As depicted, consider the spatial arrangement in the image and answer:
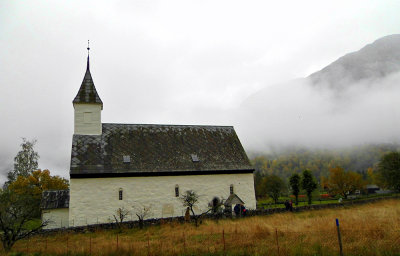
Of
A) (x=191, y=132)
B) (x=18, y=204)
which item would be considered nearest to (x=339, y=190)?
(x=191, y=132)

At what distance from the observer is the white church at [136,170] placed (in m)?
27.5

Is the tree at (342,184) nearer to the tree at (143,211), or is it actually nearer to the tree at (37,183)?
the tree at (143,211)

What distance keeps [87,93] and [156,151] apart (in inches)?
382

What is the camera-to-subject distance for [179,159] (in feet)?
105

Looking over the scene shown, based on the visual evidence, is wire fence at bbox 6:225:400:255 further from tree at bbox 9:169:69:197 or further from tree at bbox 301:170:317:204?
tree at bbox 9:169:69:197

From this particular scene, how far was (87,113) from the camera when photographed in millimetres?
31266

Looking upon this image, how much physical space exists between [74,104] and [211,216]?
59.2ft

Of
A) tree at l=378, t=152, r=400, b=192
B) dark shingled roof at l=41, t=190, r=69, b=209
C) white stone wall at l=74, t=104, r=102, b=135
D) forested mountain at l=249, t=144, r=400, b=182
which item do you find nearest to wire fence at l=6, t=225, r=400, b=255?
dark shingled roof at l=41, t=190, r=69, b=209

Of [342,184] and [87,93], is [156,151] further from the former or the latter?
[342,184]

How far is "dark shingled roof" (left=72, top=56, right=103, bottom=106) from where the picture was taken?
103ft

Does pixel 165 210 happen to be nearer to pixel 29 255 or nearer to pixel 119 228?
pixel 119 228

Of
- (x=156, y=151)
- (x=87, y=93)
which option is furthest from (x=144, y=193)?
(x=87, y=93)

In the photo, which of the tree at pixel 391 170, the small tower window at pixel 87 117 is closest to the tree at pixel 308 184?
the tree at pixel 391 170

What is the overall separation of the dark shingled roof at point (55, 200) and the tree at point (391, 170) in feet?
196
